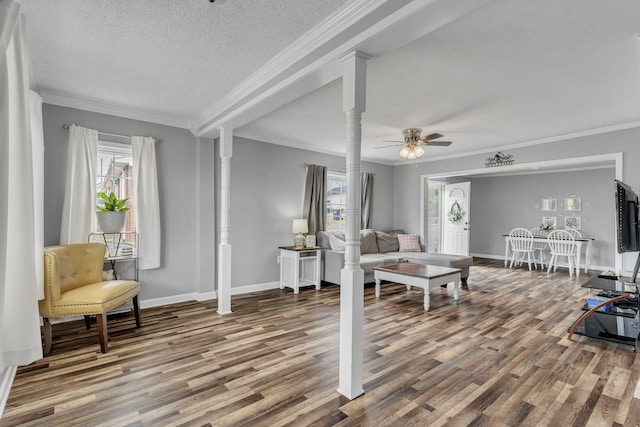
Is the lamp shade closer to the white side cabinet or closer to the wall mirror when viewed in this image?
the white side cabinet

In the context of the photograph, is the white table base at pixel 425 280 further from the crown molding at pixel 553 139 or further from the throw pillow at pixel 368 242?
the crown molding at pixel 553 139

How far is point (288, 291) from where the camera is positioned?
520cm

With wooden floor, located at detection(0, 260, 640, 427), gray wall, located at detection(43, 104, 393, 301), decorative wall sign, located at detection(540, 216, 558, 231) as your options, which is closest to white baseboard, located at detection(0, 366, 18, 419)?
wooden floor, located at detection(0, 260, 640, 427)

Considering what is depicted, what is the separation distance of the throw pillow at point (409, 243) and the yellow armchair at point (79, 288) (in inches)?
194

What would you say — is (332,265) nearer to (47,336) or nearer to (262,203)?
(262,203)

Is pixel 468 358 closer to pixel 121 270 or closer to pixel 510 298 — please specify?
pixel 510 298

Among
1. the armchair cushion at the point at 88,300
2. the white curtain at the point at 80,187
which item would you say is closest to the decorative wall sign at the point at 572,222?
the armchair cushion at the point at 88,300

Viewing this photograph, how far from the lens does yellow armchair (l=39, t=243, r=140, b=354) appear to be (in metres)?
2.79

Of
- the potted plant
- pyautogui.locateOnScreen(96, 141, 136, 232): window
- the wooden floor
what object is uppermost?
pyautogui.locateOnScreen(96, 141, 136, 232): window

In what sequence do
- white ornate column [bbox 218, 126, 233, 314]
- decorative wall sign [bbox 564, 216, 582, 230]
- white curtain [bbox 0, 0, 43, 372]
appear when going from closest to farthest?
1. white curtain [bbox 0, 0, 43, 372]
2. white ornate column [bbox 218, 126, 233, 314]
3. decorative wall sign [bbox 564, 216, 582, 230]

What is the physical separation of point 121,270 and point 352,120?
11.5ft

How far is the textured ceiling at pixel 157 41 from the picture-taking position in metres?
2.04

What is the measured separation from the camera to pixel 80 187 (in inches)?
143

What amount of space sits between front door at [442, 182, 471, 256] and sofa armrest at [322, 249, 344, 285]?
4319 millimetres
